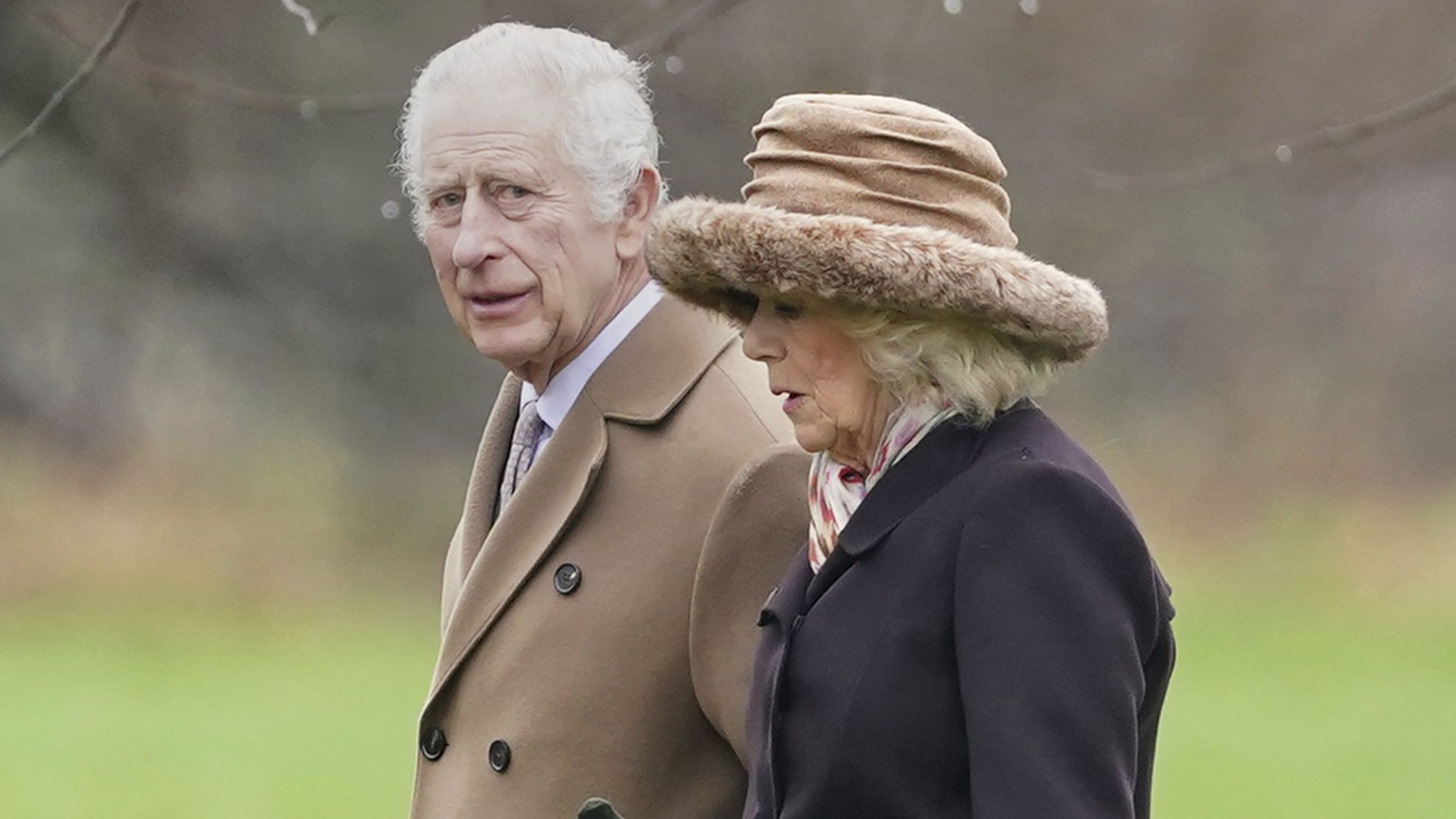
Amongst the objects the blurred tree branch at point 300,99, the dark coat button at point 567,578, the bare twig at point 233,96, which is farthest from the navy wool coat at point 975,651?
the bare twig at point 233,96

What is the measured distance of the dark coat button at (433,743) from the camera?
2623 millimetres

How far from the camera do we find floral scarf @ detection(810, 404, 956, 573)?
210 centimetres

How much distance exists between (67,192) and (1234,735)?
3.72 meters

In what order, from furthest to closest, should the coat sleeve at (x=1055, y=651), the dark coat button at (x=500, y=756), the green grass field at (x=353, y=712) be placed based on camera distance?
1. the green grass field at (x=353, y=712)
2. the dark coat button at (x=500, y=756)
3. the coat sleeve at (x=1055, y=651)

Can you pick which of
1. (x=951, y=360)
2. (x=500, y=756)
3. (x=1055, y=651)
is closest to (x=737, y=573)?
(x=500, y=756)

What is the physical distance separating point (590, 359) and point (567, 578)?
295 millimetres

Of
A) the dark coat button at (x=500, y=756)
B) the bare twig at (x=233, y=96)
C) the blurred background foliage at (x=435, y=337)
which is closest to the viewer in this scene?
the dark coat button at (x=500, y=756)

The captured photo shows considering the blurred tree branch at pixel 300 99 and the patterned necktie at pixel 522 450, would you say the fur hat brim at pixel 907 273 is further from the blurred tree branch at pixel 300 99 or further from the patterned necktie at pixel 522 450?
the blurred tree branch at pixel 300 99

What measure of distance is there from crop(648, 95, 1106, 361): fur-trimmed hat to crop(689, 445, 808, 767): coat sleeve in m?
0.32

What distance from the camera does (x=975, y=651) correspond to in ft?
6.27

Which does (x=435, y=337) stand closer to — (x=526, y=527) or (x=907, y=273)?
(x=526, y=527)

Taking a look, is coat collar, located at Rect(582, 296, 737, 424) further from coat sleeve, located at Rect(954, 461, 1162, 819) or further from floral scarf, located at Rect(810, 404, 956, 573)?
coat sleeve, located at Rect(954, 461, 1162, 819)

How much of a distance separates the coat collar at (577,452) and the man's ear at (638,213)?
0.27 ft

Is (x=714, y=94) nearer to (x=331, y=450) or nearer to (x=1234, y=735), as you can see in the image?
(x=331, y=450)
